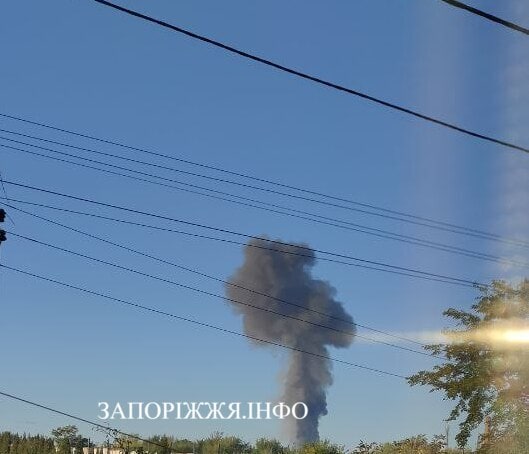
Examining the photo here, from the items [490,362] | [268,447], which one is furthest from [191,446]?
[490,362]

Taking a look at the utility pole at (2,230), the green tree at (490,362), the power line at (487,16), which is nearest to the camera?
the power line at (487,16)

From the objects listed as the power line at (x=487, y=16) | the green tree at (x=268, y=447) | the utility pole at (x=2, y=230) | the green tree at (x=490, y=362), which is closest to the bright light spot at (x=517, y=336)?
the green tree at (x=490, y=362)

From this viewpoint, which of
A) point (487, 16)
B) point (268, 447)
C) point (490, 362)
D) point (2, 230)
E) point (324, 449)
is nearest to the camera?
point (487, 16)

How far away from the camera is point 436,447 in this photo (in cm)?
6712

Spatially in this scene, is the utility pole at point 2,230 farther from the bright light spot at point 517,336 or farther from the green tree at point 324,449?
the green tree at point 324,449

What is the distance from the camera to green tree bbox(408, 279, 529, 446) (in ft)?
141

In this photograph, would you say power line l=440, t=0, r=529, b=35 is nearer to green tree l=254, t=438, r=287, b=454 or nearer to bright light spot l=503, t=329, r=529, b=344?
bright light spot l=503, t=329, r=529, b=344

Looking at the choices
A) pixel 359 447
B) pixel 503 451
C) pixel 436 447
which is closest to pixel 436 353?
pixel 503 451

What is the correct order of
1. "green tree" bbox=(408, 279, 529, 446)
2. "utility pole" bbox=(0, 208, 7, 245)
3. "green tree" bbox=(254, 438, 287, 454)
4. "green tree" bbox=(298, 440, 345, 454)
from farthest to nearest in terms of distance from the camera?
"green tree" bbox=(254, 438, 287, 454) → "green tree" bbox=(298, 440, 345, 454) → "green tree" bbox=(408, 279, 529, 446) → "utility pole" bbox=(0, 208, 7, 245)

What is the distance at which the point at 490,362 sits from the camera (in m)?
45.2

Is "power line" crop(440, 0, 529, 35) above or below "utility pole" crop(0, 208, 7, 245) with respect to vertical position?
below

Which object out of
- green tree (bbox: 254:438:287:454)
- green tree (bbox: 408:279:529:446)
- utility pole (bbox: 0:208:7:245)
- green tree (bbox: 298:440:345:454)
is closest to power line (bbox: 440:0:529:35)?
utility pole (bbox: 0:208:7:245)

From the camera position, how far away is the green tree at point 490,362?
43.0m

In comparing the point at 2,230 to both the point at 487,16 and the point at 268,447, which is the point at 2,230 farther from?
the point at 268,447
